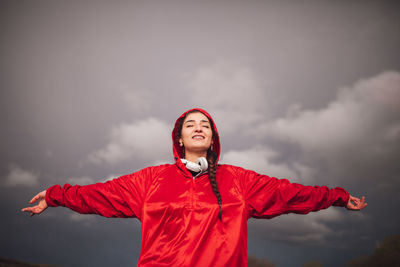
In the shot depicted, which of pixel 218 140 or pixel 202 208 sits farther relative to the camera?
pixel 218 140

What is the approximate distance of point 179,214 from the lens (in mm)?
2471

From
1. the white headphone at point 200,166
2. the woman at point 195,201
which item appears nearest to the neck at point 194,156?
the woman at point 195,201

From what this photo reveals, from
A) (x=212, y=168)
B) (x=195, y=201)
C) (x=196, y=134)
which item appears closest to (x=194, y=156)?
(x=196, y=134)

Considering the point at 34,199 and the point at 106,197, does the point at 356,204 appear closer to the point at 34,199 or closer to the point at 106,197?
the point at 106,197

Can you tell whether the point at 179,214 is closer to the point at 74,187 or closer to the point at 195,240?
the point at 195,240

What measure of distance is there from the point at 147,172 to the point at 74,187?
36.7 inches

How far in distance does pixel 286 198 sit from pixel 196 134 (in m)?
1.42

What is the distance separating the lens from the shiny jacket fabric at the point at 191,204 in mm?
2342

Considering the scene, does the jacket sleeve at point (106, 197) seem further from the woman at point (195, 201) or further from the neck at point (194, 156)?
the neck at point (194, 156)

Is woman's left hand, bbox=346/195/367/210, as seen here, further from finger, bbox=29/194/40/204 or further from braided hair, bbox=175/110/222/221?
finger, bbox=29/194/40/204

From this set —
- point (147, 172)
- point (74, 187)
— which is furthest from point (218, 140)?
point (74, 187)

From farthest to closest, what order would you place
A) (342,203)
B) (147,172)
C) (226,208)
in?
(147,172)
(342,203)
(226,208)

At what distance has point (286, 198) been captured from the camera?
2.77 m

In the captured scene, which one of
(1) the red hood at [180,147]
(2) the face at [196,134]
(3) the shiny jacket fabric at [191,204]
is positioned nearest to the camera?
(3) the shiny jacket fabric at [191,204]
